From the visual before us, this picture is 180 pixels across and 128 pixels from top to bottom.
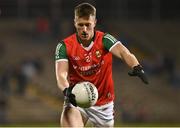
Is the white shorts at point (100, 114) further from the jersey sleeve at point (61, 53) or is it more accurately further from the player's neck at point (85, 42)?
the player's neck at point (85, 42)

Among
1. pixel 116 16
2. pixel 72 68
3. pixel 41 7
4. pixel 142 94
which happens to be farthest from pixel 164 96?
pixel 72 68

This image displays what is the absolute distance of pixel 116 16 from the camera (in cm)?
2595

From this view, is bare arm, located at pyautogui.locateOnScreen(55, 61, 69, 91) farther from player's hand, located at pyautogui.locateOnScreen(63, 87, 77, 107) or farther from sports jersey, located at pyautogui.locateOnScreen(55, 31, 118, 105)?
player's hand, located at pyautogui.locateOnScreen(63, 87, 77, 107)

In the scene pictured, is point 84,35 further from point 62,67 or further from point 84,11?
point 62,67

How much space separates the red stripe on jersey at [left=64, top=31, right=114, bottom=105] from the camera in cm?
798

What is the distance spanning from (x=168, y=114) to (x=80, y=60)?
570 inches

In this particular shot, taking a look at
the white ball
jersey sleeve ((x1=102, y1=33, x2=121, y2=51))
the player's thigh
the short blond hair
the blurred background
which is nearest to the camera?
the white ball

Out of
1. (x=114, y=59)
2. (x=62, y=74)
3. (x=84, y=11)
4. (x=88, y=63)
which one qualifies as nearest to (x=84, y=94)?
(x=62, y=74)

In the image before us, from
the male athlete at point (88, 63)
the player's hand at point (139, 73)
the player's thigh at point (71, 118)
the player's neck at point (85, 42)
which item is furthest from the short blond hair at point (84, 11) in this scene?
the player's thigh at point (71, 118)

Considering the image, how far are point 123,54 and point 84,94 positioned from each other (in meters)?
0.92

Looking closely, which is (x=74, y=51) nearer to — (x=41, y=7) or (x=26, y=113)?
(x=26, y=113)

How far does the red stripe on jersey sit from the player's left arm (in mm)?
117

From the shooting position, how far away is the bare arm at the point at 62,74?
303 inches

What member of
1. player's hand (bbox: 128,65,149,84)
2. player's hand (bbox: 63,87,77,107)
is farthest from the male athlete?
player's hand (bbox: 63,87,77,107)
